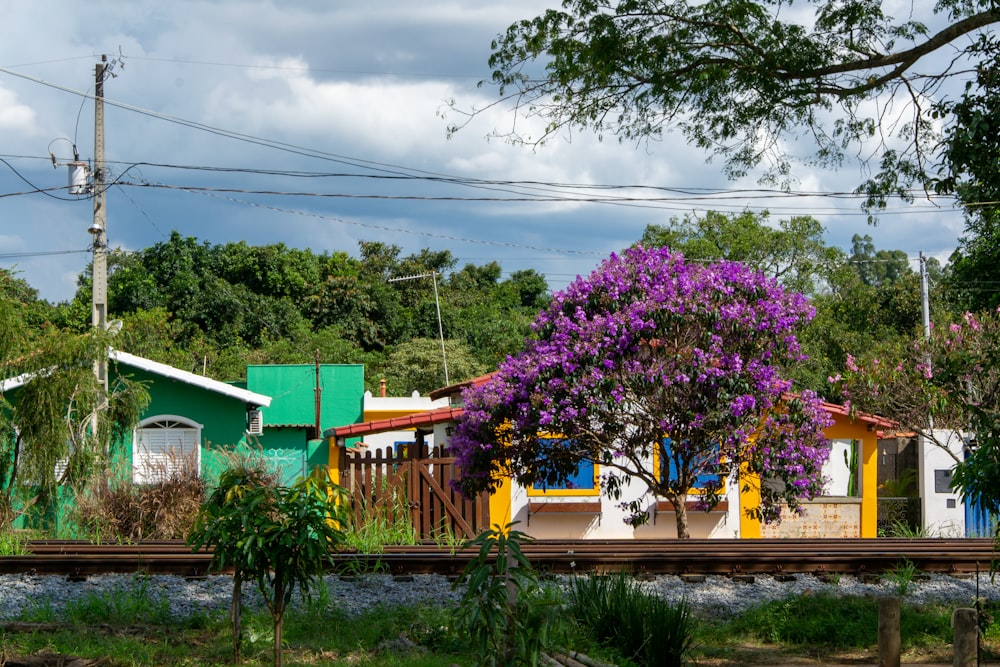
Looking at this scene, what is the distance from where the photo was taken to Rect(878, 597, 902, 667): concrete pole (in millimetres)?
7012

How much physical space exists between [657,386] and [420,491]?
5.23 m

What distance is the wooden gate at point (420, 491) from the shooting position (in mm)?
16781

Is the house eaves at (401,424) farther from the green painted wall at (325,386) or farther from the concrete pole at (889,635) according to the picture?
the green painted wall at (325,386)

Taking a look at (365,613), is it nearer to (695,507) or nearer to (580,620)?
(580,620)

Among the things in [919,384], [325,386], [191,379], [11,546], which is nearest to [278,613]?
[11,546]

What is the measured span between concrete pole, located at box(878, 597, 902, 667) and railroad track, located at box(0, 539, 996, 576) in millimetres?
4258

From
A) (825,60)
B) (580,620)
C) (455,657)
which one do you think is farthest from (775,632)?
(825,60)

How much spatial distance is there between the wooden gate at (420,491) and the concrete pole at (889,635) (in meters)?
9.99

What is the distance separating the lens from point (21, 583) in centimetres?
1107

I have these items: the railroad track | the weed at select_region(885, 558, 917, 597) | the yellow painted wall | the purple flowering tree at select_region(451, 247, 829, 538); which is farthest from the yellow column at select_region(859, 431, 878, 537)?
the weed at select_region(885, 558, 917, 597)

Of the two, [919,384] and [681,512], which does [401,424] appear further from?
[919,384]

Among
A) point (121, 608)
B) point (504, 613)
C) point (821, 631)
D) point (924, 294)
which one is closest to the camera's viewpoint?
point (504, 613)

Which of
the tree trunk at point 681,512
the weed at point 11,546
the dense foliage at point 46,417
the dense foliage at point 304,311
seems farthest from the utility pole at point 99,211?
the dense foliage at point 304,311

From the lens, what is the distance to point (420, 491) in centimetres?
1752
